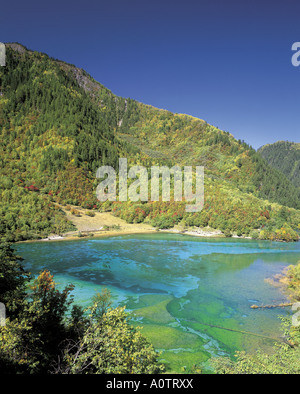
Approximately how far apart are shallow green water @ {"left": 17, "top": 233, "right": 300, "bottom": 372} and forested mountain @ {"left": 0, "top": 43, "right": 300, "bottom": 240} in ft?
32.8

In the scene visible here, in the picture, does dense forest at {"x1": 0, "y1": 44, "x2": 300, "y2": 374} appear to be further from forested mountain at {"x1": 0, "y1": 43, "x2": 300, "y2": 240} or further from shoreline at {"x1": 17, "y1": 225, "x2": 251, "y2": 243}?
shoreline at {"x1": 17, "y1": 225, "x2": 251, "y2": 243}

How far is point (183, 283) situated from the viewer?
2805cm

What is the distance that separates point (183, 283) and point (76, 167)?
209ft

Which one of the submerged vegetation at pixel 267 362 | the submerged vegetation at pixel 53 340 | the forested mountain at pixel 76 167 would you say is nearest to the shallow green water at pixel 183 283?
the submerged vegetation at pixel 267 362

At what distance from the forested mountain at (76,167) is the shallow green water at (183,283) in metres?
9.99

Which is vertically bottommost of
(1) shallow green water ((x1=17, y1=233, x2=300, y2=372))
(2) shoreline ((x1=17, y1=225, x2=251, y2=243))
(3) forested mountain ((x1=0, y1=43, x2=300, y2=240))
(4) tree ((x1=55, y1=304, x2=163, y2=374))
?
(1) shallow green water ((x1=17, y1=233, x2=300, y2=372))

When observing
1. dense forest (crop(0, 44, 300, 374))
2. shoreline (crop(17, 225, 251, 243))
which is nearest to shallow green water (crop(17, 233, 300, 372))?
shoreline (crop(17, 225, 251, 243))

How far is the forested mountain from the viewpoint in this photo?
57406 mm

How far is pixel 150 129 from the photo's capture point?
168m

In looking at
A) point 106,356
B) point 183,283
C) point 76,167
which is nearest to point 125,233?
point 183,283

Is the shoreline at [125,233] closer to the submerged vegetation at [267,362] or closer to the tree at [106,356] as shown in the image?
the tree at [106,356]

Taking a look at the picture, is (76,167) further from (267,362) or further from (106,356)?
(267,362)
